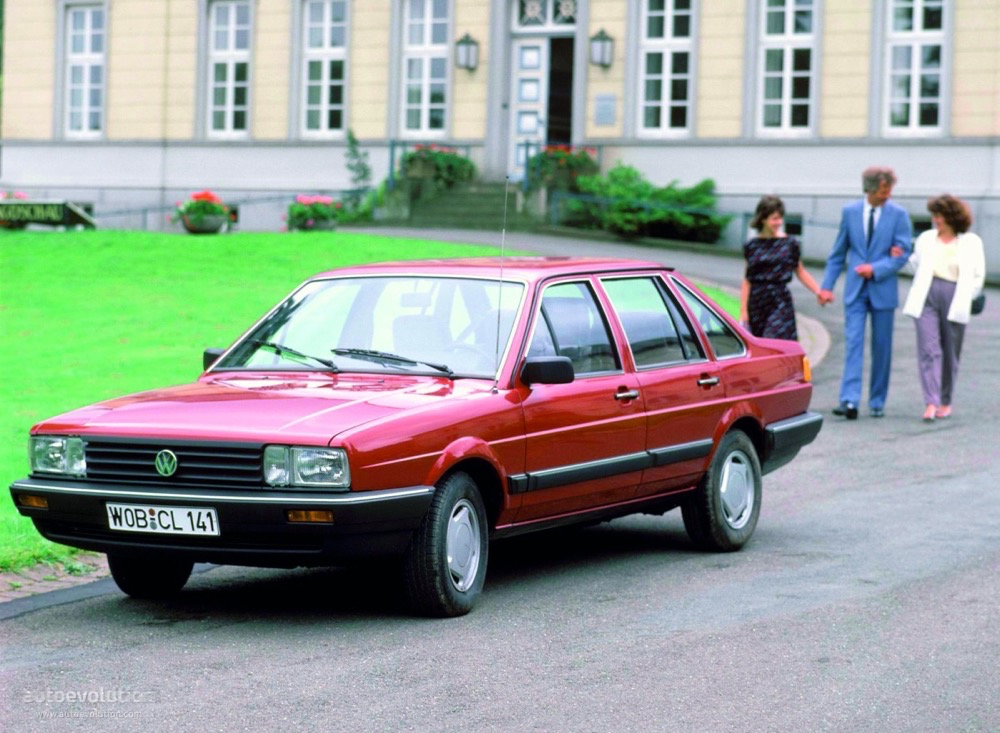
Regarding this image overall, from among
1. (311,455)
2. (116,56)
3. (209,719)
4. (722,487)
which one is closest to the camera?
(209,719)

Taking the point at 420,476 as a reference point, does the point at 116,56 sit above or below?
above

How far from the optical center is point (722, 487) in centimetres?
887

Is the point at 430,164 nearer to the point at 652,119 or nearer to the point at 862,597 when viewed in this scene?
the point at 652,119

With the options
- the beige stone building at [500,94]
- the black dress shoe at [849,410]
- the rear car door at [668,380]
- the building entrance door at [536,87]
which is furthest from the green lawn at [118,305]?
the building entrance door at [536,87]

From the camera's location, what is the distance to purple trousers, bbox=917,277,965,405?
1430cm

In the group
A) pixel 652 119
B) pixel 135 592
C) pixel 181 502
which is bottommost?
pixel 135 592

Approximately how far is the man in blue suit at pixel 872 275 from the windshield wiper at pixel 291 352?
716 centimetres

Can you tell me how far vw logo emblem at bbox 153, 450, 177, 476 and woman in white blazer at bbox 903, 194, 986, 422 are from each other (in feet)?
28.9

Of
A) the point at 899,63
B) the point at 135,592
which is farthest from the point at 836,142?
the point at 135,592

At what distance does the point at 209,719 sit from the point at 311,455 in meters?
1.39

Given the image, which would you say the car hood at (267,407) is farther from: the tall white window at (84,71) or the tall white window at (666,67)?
the tall white window at (84,71)

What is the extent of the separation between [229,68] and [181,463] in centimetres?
3089

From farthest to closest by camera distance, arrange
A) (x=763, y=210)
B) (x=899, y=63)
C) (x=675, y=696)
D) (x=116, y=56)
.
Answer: (x=116, y=56), (x=899, y=63), (x=763, y=210), (x=675, y=696)

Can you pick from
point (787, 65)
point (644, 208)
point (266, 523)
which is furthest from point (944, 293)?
point (787, 65)
